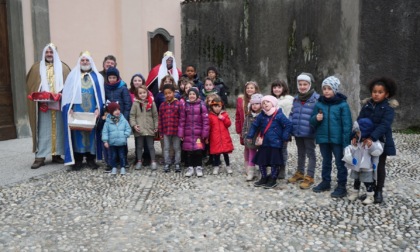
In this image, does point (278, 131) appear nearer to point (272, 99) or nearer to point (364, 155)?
point (272, 99)

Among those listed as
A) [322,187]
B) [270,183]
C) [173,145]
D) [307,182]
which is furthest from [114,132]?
[322,187]

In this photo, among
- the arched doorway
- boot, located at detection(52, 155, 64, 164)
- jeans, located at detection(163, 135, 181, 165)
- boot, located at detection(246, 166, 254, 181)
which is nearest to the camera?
boot, located at detection(246, 166, 254, 181)

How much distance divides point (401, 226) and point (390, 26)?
615cm

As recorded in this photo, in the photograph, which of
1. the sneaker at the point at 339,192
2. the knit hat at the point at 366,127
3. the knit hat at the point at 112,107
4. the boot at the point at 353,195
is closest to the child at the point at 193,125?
the knit hat at the point at 112,107

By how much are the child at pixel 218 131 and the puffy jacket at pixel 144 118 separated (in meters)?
0.83

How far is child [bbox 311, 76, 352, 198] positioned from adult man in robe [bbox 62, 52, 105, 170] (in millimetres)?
2948

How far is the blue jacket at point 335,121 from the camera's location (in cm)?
458

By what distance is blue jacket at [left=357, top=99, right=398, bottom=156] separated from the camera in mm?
4223

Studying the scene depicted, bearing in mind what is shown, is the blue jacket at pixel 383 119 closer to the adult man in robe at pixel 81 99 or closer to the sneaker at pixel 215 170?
the sneaker at pixel 215 170

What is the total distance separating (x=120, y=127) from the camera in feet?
18.4

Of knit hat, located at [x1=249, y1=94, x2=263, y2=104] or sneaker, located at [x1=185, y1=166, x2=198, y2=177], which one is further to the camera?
sneaker, located at [x1=185, y1=166, x2=198, y2=177]

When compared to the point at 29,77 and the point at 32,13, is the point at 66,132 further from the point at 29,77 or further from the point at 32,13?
the point at 32,13

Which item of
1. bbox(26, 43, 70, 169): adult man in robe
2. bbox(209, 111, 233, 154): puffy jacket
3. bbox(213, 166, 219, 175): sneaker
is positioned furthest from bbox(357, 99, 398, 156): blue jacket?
bbox(26, 43, 70, 169): adult man in robe

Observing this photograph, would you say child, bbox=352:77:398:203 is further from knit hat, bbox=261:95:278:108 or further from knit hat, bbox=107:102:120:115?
knit hat, bbox=107:102:120:115
